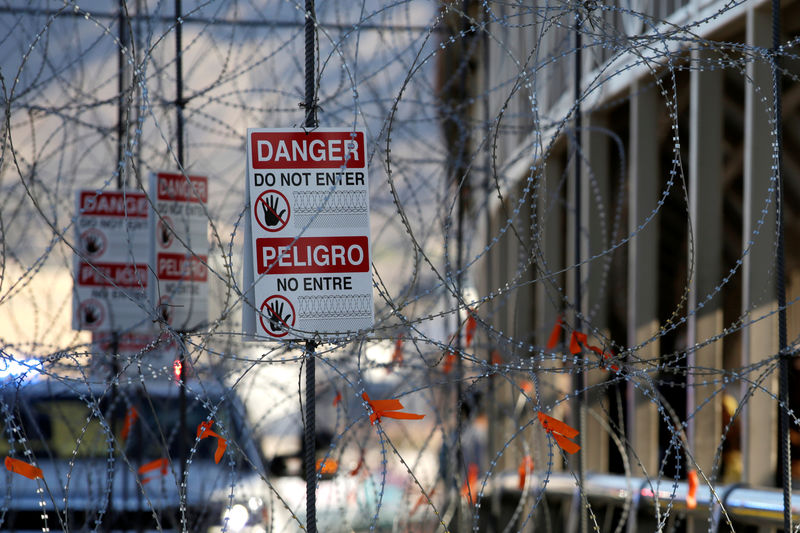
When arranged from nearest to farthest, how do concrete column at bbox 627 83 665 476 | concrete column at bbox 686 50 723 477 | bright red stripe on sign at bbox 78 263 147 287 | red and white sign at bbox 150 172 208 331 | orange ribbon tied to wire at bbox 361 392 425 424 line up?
orange ribbon tied to wire at bbox 361 392 425 424
red and white sign at bbox 150 172 208 331
bright red stripe on sign at bbox 78 263 147 287
concrete column at bbox 686 50 723 477
concrete column at bbox 627 83 665 476

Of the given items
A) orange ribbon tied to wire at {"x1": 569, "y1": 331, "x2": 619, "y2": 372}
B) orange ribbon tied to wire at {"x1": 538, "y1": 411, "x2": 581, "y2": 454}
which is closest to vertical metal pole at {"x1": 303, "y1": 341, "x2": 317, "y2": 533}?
orange ribbon tied to wire at {"x1": 538, "y1": 411, "x2": 581, "y2": 454}

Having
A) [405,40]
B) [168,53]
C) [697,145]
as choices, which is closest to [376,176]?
[405,40]

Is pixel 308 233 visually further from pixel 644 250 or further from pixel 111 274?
pixel 644 250

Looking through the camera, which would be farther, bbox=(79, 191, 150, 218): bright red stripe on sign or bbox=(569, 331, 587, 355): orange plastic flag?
bbox=(79, 191, 150, 218): bright red stripe on sign

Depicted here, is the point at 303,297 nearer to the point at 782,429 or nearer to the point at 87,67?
the point at 782,429

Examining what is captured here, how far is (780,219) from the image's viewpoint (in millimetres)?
3301

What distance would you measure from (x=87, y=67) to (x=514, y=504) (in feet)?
14.0

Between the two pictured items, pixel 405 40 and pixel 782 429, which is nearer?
pixel 782 429

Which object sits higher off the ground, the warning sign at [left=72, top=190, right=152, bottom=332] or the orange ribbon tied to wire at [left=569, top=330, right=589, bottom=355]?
the warning sign at [left=72, top=190, right=152, bottom=332]

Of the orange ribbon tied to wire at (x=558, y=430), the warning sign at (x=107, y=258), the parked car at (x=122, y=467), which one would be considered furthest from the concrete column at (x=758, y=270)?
the warning sign at (x=107, y=258)

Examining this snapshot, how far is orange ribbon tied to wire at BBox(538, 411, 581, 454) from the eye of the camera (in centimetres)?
292

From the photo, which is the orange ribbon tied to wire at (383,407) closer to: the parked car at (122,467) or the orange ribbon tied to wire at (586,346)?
the orange ribbon tied to wire at (586,346)

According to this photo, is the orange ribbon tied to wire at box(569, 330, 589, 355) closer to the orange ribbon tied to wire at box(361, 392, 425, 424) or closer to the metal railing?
the metal railing

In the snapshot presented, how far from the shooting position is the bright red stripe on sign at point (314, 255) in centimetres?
294
